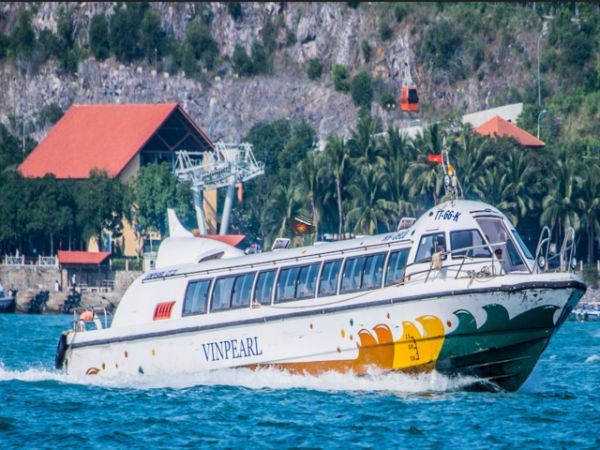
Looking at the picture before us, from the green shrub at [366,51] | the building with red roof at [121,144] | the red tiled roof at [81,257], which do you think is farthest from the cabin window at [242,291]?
the green shrub at [366,51]

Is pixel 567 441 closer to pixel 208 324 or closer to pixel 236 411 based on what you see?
pixel 236 411

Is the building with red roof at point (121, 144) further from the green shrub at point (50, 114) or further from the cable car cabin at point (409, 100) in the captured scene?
A: the green shrub at point (50, 114)

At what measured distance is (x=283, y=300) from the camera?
126 ft

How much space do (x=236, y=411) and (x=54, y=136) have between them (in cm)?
9214

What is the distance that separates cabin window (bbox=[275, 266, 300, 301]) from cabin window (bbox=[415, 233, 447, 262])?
376 centimetres

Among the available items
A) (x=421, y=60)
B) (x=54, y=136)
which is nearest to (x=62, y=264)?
(x=54, y=136)

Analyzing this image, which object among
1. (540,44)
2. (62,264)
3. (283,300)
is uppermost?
(540,44)

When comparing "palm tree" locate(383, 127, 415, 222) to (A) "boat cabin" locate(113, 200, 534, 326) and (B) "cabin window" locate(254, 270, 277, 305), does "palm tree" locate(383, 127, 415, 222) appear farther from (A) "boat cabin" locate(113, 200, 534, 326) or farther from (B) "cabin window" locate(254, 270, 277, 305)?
(B) "cabin window" locate(254, 270, 277, 305)

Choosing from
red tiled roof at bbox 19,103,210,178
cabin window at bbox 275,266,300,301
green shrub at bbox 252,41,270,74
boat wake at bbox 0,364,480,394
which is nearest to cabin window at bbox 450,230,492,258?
boat wake at bbox 0,364,480,394

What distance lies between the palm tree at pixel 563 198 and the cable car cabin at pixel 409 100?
46595 mm

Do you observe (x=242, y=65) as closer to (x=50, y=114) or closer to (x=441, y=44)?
(x=50, y=114)

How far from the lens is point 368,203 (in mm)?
95438

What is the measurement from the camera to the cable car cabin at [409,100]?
14300cm

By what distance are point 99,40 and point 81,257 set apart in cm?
6867
